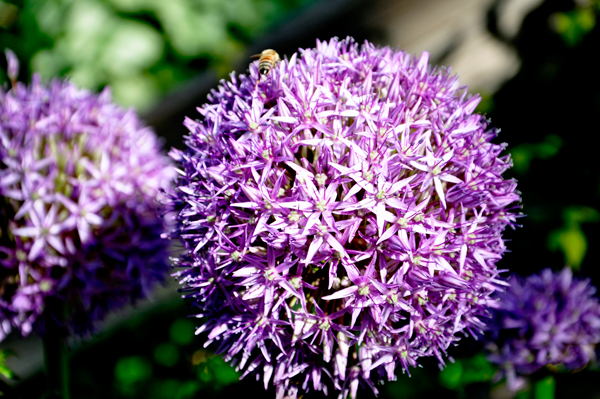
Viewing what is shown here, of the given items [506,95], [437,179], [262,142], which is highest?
[506,95]

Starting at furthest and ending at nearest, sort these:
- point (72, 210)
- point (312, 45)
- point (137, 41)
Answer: point (137, 41) < point (312, 45) < point (72, 210)

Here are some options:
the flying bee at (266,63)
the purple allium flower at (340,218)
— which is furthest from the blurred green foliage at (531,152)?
the flying bee at (266,63)

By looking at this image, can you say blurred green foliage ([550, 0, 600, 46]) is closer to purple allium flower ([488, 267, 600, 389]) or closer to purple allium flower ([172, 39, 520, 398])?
purple allium flower ([488, 267, 600, 389])

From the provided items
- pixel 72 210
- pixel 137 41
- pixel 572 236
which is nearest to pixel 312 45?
pixel 137 41

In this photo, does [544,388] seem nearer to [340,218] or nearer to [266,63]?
[340,218]

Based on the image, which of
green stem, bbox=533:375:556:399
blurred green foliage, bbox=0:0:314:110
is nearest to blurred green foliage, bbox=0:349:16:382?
green stem, bbox=533:375:556:399

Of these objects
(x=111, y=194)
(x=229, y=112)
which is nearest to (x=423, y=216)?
(x=229, y=112)

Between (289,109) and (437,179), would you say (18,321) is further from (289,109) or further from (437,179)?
(437,179)
